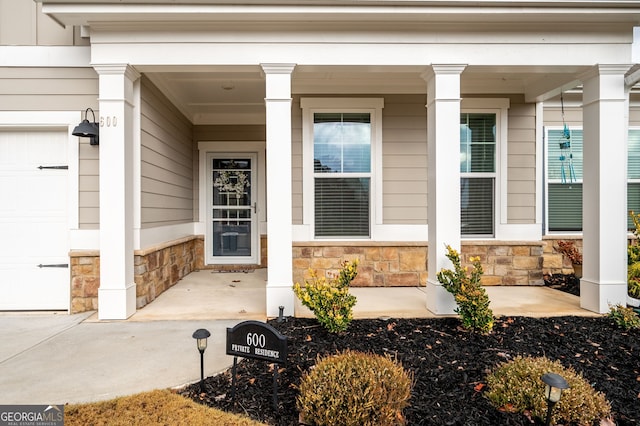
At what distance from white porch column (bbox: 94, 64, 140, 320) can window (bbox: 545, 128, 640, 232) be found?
581 cm

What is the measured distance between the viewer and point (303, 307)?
3.88 m

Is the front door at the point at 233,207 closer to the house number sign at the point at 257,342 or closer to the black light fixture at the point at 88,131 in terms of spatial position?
the black light fixture at the point at 88,131

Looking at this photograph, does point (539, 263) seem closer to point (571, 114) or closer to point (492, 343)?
point (571, 114)

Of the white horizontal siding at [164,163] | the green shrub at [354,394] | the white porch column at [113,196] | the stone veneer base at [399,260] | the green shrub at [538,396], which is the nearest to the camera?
the green shrub at [354,394]

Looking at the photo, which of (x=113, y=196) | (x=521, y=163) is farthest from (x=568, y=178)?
(x=113, y=196)

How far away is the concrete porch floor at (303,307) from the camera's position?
11.9ft

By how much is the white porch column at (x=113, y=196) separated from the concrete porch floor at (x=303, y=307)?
31cm

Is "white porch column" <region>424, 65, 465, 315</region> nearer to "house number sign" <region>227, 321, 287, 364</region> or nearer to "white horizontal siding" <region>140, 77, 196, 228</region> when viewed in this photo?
"house number sign" <region>227, 321, 287, 364</region>

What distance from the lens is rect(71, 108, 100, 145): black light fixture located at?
11.7ft

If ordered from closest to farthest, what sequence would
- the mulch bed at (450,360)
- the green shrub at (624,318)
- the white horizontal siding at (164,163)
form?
the mulch bed at (450,360), the green shrub at (624,318), the white horizontal siding at (164,163)

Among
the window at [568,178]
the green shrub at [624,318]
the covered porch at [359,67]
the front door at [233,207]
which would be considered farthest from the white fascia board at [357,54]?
the front door at [233,207]

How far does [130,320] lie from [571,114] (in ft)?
21.7

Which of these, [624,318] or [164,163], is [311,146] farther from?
[624,318]

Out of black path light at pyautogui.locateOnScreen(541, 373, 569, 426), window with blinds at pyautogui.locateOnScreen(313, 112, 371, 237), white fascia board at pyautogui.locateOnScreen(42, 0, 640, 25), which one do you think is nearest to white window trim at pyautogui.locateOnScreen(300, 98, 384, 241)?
window with blinds at pyautogui.locateOnScreen(313, 112, 371, 237)
